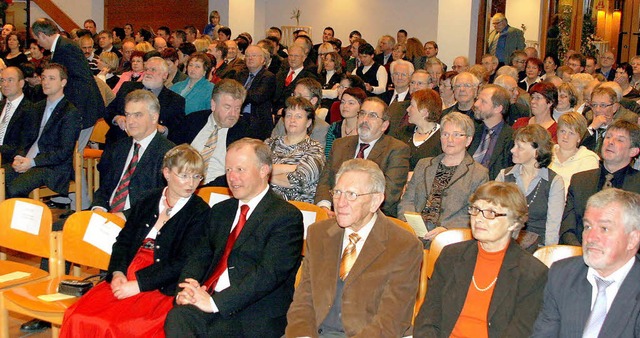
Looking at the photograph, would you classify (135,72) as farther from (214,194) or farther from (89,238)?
(89,238)

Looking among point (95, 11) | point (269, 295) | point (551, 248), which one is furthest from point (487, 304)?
point (95, 11)

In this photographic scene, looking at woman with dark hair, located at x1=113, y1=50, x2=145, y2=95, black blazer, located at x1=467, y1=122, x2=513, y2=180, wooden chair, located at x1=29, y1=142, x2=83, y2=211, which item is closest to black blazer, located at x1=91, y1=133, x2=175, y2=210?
wooden chair, located at x1=29, y1=142, x2=83, y2=211

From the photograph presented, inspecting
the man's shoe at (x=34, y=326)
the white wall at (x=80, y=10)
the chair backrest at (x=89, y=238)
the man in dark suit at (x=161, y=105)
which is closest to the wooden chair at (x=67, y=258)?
the chair backrest at (x=89, y=238)

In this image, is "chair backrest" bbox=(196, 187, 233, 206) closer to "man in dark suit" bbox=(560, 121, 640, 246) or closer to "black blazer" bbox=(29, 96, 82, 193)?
"black blazer" bbox=(29, 96, 82, 193)

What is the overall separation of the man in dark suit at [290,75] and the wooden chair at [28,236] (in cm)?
421

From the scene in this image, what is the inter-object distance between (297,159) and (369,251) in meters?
1.95

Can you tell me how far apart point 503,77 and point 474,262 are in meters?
4.09

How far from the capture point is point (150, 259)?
3.92 meters

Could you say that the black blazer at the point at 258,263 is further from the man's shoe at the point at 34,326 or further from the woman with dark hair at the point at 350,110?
the woman with dark hair at the point at 350,110

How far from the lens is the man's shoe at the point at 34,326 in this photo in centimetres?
452

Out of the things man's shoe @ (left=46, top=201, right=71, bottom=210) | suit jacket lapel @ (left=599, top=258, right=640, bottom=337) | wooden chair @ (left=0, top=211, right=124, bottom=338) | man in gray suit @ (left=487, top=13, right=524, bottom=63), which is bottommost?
man's shoe @ (left=46, top=201, right=71, bottom=210)

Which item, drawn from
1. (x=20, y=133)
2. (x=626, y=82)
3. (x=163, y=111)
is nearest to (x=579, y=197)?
(x=163, y=111)

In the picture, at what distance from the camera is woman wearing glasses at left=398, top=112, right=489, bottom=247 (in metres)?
4.48

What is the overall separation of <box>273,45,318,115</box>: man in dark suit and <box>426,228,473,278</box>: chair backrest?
15.4 feet
